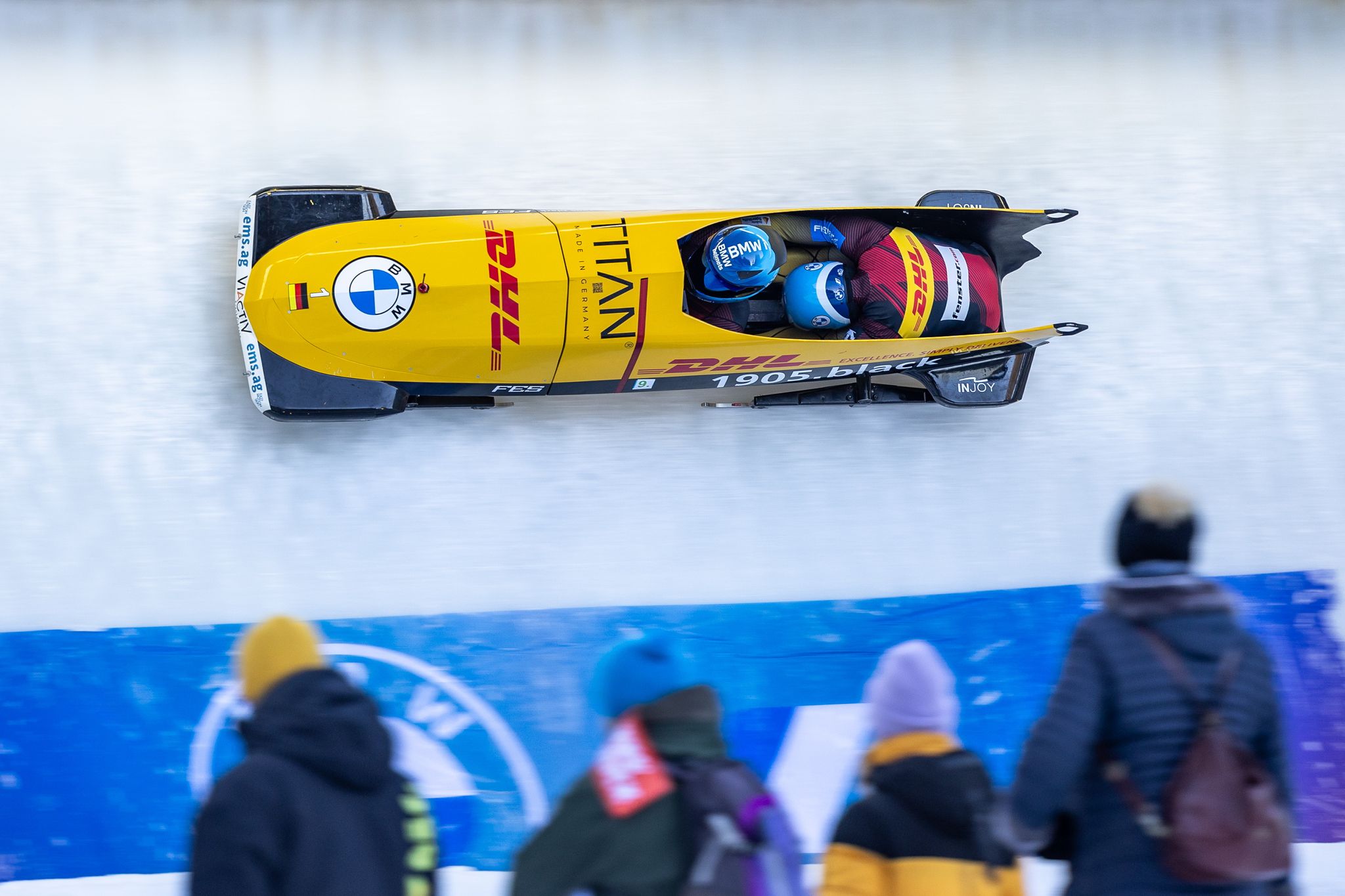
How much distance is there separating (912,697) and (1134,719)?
0.35 metres

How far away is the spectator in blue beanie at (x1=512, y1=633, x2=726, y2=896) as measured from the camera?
1650 millimetres

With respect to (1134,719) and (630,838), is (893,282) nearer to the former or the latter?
(1134,719)

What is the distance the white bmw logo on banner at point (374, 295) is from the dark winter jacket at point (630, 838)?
2.05 metres

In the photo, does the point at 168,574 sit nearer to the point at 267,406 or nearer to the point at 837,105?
the point at 267,406

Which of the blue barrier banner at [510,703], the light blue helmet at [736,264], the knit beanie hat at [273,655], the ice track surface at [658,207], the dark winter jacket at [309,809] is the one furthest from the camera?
the ice track surface at [658,207]

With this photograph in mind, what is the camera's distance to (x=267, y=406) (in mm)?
3498

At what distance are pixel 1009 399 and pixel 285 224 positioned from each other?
2546 mm

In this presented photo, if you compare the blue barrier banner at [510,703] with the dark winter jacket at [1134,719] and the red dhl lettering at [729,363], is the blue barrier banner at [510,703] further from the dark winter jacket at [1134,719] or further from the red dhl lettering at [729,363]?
the dark winter jacket at [1134,719]

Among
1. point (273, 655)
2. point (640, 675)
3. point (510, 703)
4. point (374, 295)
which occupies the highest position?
point (374, 295)

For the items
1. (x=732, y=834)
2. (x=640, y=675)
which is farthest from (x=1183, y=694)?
(x=640, y=675)

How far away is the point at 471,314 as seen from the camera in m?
3.44

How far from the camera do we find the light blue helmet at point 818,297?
373 centimetres

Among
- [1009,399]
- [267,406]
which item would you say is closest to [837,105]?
[1009,399]

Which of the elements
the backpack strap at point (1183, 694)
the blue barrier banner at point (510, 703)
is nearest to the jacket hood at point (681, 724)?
the backpack strap at point (1183, 694)
